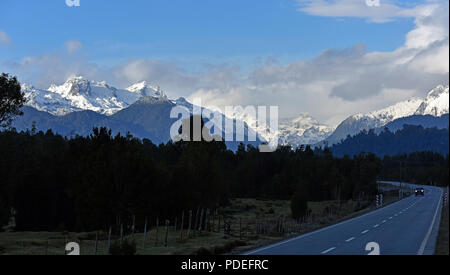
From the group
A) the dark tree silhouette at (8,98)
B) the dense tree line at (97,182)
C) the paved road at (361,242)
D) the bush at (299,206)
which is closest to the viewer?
the paved road at (361,242)

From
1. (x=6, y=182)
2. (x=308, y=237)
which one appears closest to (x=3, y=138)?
(x=6, y=182)

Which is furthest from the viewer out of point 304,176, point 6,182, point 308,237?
point 304,176

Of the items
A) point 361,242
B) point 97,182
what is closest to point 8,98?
point 97,182

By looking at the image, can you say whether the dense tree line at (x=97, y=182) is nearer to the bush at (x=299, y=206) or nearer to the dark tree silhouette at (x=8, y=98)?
the bush at (x=299, y=206)

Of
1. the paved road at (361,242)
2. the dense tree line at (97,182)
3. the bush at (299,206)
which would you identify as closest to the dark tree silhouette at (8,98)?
the dense tree line at (97,182)

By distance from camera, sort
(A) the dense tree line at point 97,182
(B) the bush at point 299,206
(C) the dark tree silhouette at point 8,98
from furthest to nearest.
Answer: (B) the bush at point 299,206
(A) the dense tree line at point 97,182
(C) the dark tree silhouette at point 8,98

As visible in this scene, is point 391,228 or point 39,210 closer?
point 391,228

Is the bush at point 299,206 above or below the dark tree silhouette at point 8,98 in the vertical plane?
below

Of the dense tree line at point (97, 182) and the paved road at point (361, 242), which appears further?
the dense tree line at point (97, 182)

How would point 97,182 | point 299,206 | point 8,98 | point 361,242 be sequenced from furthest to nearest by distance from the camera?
1. point 299,206
2. point 97,182
3. point 8,98
4. point 361,242

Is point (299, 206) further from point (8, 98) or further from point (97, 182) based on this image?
point (8, 98)
